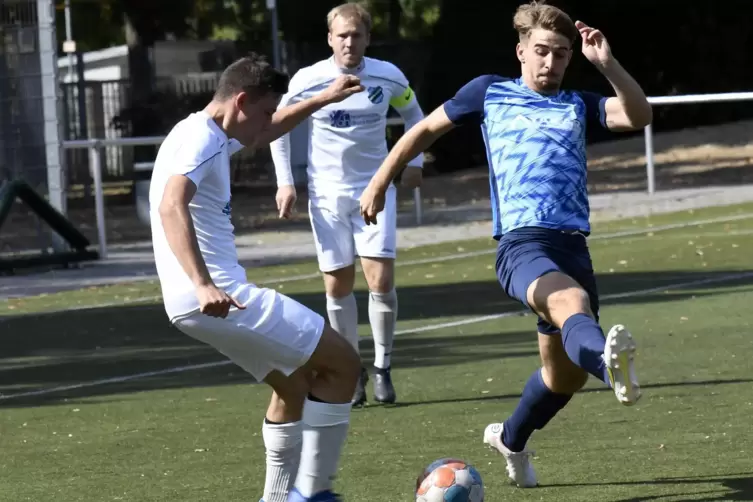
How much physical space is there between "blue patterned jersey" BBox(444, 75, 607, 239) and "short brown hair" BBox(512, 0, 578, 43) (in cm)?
27

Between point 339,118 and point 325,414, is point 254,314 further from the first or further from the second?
point 339,118

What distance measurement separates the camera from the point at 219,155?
19.7ft

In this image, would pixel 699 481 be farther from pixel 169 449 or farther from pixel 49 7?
pixel 49 7

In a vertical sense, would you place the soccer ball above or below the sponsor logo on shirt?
below

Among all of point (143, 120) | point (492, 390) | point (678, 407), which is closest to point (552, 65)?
point (678, 407)

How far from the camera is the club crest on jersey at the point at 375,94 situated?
30.9 feet

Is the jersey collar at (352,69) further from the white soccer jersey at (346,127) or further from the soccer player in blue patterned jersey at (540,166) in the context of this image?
the soccer player in blue patterned jersey at (540,166)

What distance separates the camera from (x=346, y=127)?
30.9 feet

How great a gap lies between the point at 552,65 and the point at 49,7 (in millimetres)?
13497

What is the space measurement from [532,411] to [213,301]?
173 cm

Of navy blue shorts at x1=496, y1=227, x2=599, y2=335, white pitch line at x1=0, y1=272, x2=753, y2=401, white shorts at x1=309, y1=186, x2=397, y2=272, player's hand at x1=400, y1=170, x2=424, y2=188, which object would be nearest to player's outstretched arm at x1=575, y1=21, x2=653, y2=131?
navy blue shorts at x1=496, y1=227, x2=599, y2=335

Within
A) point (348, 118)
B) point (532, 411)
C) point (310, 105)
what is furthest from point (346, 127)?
point (532, 411)

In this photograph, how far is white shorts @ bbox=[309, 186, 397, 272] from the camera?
30.6 feet

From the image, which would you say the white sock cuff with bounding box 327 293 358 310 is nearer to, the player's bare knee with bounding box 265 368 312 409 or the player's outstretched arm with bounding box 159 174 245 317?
the player's bare knee with bounding box 265 368 312 409
